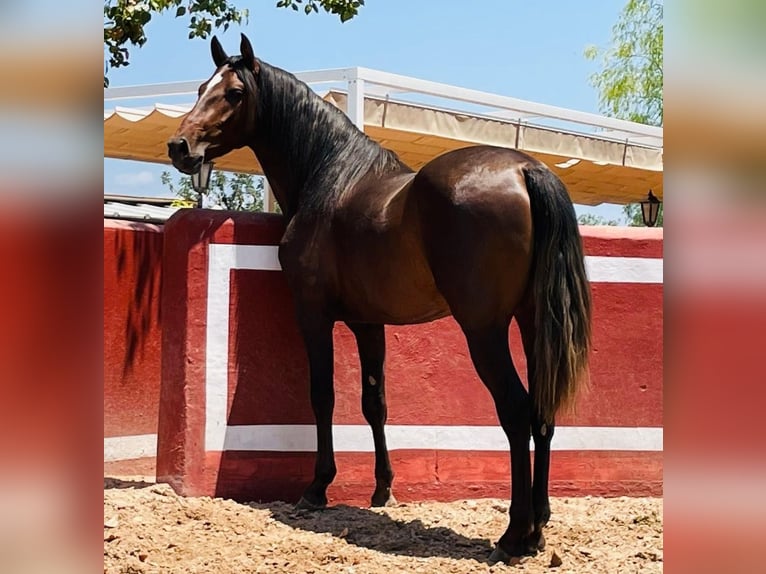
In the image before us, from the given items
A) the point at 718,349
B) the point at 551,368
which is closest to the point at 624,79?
the point at 551,368

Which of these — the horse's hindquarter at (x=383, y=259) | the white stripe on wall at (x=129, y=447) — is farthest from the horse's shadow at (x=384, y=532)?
the white stripe on wall at (x=129, y=447)

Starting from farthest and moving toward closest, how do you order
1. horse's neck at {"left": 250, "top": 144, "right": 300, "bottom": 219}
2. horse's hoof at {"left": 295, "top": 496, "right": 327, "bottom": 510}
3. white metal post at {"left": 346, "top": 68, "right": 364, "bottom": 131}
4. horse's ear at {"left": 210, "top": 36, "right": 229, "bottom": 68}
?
1. white metal post at {"left": 346, "top": 68, "right": 364, "bottom": 131}
2. horse's neck at {"left": 250, "top": 144, "right": 300, "bottom": 219}
3. horse's ear at {"left": 210, "top": 36, "right": 229, "bottom": 68}
4. horse's hoof at {"left": 295, "top": 496, "right": 327, "bottom": 510}

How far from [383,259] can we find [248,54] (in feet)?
4.82

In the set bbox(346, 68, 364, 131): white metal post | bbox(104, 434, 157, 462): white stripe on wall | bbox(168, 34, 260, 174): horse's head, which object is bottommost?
bbox(104, 434, 157, 462): white stripe on wall

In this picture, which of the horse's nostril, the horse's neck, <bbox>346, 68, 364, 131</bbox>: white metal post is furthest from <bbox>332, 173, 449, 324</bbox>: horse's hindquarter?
<bbox>346, 68, 364, 131</bbox>: white metal post

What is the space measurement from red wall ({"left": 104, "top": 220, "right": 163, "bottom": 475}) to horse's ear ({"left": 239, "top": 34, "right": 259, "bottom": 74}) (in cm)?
123

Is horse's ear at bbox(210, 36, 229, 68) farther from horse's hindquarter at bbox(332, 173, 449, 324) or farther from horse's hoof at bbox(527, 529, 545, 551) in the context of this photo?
horse's hoof at bbox(527, 529, 545, 551)

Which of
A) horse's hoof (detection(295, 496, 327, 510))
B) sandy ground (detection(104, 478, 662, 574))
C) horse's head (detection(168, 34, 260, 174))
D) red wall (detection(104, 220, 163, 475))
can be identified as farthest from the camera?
red wall (detection(104, 220, 163, 475))

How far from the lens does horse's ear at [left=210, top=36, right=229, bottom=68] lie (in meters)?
4.83

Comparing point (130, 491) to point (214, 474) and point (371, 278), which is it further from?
point (371, 278)

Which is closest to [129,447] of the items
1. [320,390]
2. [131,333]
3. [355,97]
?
[131,333]

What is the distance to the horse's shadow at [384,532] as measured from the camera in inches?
→ 155

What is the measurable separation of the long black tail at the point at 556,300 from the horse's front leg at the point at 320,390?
1.33 m

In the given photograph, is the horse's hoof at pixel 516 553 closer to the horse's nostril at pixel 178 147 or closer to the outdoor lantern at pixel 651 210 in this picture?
the horse's nostril at pixel 178 147
